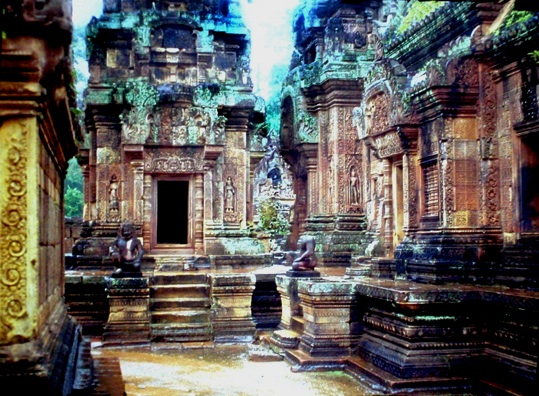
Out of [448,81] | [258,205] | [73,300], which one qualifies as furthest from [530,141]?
[258,205]

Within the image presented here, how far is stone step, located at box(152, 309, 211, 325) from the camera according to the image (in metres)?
11.9

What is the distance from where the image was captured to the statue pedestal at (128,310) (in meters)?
11.2

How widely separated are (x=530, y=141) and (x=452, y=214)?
1.34 metres

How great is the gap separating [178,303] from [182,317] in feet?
1.33

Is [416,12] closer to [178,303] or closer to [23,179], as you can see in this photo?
[178,303]

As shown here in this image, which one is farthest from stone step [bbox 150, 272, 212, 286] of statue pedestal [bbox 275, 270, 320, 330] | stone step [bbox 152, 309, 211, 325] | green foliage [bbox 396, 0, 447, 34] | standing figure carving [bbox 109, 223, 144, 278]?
green foliage [bbox 396, 0, 447, 34]

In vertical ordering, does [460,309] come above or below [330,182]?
below

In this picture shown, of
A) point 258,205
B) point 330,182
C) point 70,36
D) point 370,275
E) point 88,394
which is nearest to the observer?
point 70,36

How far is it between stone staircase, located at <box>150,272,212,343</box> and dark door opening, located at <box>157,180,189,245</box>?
14.6 feet

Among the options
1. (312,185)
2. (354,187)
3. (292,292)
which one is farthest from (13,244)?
(312,185)

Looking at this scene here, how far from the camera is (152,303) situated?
12.1m

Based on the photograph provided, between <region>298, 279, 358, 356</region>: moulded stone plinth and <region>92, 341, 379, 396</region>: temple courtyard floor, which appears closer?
<region>92, 341, 379, 396</region>: temple courtyard floor

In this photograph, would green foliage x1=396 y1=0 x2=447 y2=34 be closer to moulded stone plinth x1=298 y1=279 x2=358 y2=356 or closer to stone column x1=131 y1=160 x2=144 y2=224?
moulded stone plinth x1=298 y1=279 x2=358 y2=356

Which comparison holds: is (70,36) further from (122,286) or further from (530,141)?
(122,286)
